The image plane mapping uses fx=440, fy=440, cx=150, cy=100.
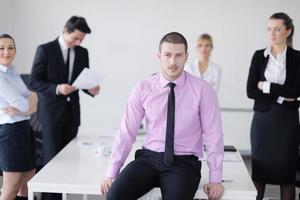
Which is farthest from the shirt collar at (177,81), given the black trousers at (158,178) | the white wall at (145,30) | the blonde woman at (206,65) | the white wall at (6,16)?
the white wall at (6,16)

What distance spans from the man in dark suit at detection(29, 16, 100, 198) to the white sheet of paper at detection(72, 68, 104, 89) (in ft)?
0.22

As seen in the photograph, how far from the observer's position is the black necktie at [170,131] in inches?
89.9

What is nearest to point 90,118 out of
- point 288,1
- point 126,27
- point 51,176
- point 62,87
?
point 126,27

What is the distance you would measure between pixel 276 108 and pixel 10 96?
179 cm

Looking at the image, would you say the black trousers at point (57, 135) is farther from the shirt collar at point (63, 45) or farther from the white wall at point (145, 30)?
the white wall at point (145, 30)

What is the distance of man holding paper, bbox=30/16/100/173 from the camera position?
10.7 ft

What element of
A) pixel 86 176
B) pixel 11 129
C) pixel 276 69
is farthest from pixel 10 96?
pixel 276 69

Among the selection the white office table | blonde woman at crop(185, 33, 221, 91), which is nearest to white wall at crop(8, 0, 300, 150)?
blonde woman at crop(185, 33, 221, 91)

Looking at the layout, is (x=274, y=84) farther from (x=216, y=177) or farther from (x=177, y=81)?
(x=216, y=177)

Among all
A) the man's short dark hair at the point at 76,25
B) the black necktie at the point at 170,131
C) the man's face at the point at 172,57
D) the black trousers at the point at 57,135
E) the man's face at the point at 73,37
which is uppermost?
the man's short dark hair at the point at 76,25

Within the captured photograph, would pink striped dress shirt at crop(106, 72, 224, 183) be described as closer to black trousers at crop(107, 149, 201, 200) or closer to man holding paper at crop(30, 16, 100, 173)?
black trousers at crop(107, 149, 201, 200)

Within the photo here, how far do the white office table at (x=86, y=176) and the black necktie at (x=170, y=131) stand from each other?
0.17 meters

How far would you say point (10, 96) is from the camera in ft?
8.61

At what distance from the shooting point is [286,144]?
3.12 m
